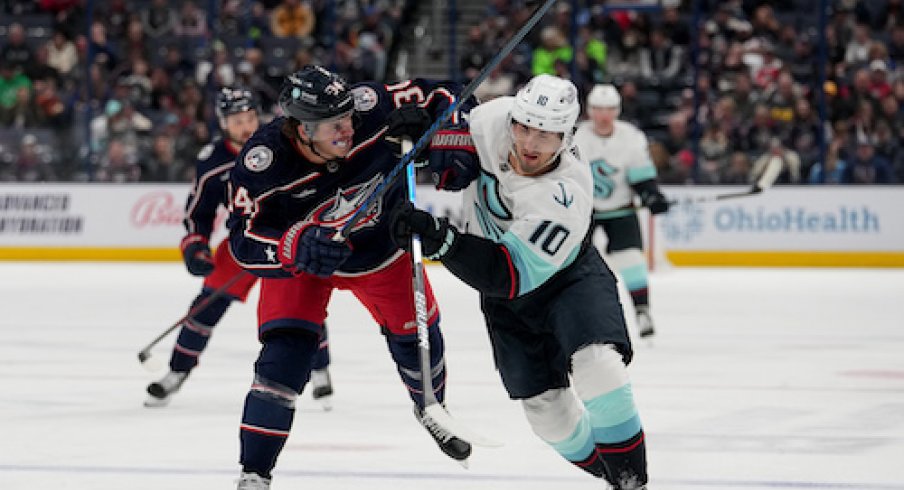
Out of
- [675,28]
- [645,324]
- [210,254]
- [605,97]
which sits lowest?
[675,28]

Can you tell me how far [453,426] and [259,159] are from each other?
0.79m

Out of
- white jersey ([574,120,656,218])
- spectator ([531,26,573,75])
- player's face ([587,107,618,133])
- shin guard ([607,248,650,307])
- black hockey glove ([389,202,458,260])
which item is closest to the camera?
black hockey glove ([389,202,458,260])

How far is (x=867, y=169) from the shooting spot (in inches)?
492

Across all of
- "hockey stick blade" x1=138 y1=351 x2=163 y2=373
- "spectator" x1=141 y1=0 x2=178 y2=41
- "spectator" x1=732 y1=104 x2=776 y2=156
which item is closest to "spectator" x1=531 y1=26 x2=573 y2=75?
"spectator" x1=732 y1=104 x2=776 y2=156

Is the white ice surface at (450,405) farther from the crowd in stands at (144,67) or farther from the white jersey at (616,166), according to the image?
the crowd in stands at (144,67)

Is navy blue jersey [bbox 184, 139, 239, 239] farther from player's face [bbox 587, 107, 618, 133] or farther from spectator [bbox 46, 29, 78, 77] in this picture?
spectator [bbox 46, 29, 78, 77]

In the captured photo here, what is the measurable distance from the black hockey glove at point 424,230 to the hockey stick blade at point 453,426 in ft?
1.45

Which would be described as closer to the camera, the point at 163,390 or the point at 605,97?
the point at 163,390

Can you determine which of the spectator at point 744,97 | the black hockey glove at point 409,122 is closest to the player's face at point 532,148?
the black hockey glove at point 409,122

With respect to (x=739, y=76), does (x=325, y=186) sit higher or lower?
higher

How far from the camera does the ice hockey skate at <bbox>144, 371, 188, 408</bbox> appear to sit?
5.47m

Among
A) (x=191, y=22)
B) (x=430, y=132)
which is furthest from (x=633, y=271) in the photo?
(x=191, y=22)

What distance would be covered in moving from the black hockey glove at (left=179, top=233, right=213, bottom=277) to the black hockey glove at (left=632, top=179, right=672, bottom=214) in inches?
116

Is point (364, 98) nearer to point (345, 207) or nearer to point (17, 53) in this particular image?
point (345, 207)
